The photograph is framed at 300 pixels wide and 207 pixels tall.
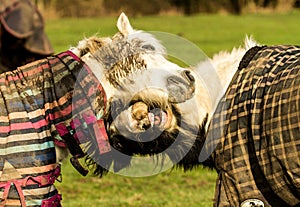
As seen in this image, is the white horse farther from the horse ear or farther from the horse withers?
the horse ear

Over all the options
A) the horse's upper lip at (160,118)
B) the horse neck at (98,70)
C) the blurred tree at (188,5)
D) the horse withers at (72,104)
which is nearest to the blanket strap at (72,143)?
the horse withers at (72,104)

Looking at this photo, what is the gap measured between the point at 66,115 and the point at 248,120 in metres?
0.85

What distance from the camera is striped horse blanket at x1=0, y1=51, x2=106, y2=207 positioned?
3.28 metres

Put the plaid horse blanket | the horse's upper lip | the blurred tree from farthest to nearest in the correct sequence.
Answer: the blurred tree
the horse's upper lip
the plaid horse blanket

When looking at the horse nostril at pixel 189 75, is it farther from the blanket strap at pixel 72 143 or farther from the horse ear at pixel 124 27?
the blanket strap at pixel 72 143

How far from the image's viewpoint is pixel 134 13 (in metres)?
25.1

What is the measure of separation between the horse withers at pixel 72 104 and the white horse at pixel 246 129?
0.09 meters

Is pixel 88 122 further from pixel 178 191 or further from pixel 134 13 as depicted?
pixel 134 13

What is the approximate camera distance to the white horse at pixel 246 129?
3.21 metres

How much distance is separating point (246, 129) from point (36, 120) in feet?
3.20

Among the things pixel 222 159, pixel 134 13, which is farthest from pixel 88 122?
pixel 134 13

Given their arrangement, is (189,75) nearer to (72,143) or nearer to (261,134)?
(261,134)

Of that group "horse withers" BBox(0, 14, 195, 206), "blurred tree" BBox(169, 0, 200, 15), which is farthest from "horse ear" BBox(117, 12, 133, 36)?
"blurred tree" BBox(169, 0, 200, 15)

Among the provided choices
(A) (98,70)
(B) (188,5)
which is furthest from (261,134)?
(B) (188,5)
